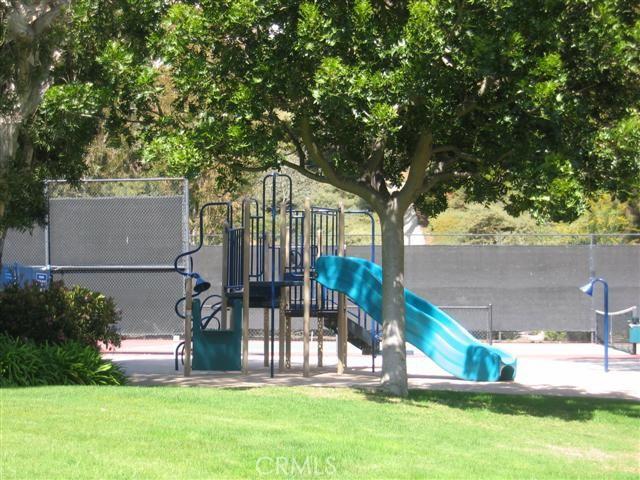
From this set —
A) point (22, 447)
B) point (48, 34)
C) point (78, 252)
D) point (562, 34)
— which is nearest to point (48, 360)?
point (48, 34)

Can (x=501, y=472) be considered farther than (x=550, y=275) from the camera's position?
No

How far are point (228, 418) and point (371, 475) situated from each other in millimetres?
2775

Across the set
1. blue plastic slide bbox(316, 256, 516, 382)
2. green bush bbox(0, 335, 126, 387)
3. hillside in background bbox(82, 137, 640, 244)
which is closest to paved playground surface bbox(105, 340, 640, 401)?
blue plastic slide bbox(316, 256, 516, 382)

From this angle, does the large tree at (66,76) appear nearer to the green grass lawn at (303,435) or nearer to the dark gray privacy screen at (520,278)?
the green grass lawn at (303,435)

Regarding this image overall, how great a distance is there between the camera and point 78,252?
22438mm

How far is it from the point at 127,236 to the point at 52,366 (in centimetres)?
940

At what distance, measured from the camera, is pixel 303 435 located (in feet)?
30.0

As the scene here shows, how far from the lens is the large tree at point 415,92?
10875mm

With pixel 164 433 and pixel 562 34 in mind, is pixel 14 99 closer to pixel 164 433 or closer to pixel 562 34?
pixel 164 433

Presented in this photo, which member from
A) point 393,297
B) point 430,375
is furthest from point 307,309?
point 430,375

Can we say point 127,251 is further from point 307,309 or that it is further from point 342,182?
point 342,182

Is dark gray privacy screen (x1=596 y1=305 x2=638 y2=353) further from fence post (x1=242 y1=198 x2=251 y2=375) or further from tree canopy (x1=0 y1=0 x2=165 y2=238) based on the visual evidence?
tree canopy (x1=0 y1=0 x2=165 y2=238)

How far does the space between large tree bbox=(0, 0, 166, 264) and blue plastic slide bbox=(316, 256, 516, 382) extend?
432cm

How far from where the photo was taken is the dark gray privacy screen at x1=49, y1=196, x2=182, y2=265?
2242 cm
